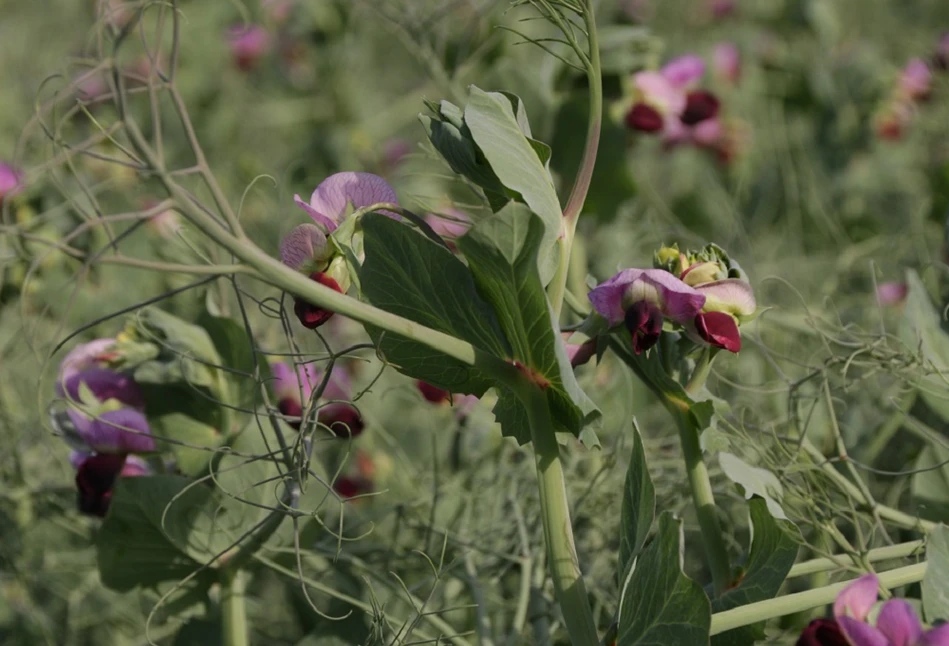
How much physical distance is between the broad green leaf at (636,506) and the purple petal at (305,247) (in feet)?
0.59

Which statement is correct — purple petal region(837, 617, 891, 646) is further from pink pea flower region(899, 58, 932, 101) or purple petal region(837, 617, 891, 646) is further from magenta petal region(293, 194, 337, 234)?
pink pea flower region(899, 58, 932, 101)

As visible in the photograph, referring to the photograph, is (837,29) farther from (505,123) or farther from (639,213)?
(505,123)

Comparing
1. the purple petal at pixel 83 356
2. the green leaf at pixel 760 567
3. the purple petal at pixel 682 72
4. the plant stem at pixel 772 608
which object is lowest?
the purple petal at pixel 682 72

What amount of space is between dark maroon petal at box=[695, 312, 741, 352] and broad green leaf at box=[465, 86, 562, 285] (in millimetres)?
88

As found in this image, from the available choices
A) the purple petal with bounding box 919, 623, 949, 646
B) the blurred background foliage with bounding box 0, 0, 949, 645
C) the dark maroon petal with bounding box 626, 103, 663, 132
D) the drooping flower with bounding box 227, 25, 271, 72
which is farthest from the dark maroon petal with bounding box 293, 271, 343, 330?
the drooping flower with bounding box 227, 25, 271, 72

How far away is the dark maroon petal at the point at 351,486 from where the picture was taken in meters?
1.09

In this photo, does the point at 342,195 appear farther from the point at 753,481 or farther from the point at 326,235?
the point at 753,481

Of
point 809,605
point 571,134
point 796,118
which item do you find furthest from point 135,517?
point 796,118

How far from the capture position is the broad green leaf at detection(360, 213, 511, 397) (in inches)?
22.2

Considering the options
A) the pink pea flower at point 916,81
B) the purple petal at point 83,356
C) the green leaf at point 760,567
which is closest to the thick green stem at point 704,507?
the green leaf at point 760,567

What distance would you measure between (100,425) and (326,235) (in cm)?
33

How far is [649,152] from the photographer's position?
2053mm

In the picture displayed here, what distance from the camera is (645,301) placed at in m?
0.59

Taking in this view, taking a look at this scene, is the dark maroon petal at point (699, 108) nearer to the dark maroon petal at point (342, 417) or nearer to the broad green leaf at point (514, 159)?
the dark maroon petal at point (342, 417)
